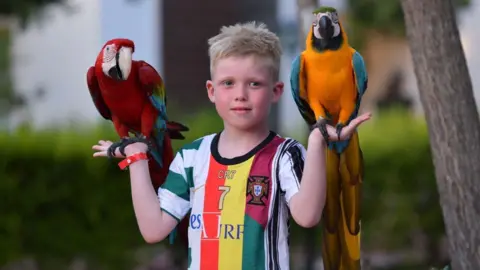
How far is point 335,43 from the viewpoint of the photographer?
2.19 metres

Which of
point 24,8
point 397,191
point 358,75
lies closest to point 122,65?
point 358,75

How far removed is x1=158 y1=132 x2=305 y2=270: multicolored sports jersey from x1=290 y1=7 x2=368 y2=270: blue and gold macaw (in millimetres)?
166

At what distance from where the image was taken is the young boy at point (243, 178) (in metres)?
2.11

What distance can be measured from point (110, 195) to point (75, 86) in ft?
16.9

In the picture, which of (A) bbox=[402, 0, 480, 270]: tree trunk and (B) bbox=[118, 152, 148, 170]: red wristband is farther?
(A) bbox=[402, 0, 480, 270]: tree trunk

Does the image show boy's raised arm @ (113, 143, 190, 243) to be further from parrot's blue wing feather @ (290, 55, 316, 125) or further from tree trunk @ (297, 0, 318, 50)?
tree trunk @ (297, 0, 318, 50)

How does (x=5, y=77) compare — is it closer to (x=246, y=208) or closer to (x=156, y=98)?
(x=156, y=98)

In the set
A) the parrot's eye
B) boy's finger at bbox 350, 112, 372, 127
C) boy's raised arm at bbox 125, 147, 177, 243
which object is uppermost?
the parrot's eye

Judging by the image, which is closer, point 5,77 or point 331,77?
point 331,77

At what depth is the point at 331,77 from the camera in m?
2.22

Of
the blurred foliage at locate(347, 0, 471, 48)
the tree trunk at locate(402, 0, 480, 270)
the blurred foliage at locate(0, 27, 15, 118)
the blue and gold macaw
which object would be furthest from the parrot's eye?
the blurred foliage at locate(0, 27, 15, 118)

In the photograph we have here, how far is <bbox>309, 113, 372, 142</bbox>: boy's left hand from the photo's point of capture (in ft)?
6.82

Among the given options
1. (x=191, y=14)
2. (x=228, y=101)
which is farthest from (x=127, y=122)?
(x=191, y=14)

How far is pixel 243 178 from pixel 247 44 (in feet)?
1.32
